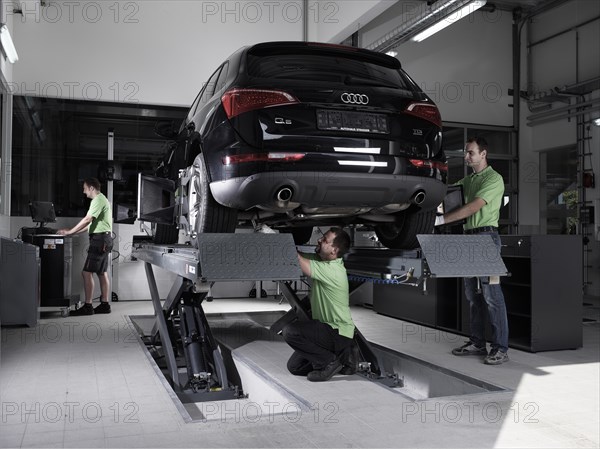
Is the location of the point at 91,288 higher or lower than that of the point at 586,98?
lower

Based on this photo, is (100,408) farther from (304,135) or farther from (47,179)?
(47,179)

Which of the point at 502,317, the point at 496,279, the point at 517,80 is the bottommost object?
the point at 502,317

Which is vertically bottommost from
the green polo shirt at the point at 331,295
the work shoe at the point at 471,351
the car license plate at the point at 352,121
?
the work shoe at the point at 471,351

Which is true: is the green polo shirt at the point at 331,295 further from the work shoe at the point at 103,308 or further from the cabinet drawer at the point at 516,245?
the work shoe at the point at 103,308

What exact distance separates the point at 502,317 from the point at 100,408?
3197 mm

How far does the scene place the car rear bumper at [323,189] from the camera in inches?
125

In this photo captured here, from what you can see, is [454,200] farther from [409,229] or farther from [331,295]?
[331,295]

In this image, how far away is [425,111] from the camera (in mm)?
3613

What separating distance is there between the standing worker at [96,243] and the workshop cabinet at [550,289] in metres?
5.00

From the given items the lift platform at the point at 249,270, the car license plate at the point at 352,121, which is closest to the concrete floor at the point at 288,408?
the lift platform at the point at 249,270

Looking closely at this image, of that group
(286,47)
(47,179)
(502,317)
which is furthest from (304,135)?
(47,179)

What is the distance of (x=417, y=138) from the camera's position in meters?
3.52

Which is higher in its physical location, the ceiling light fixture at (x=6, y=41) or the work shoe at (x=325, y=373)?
the ceiling light fixture at (x=6, y=41)

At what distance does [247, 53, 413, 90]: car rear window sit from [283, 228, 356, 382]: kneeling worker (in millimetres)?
1140
